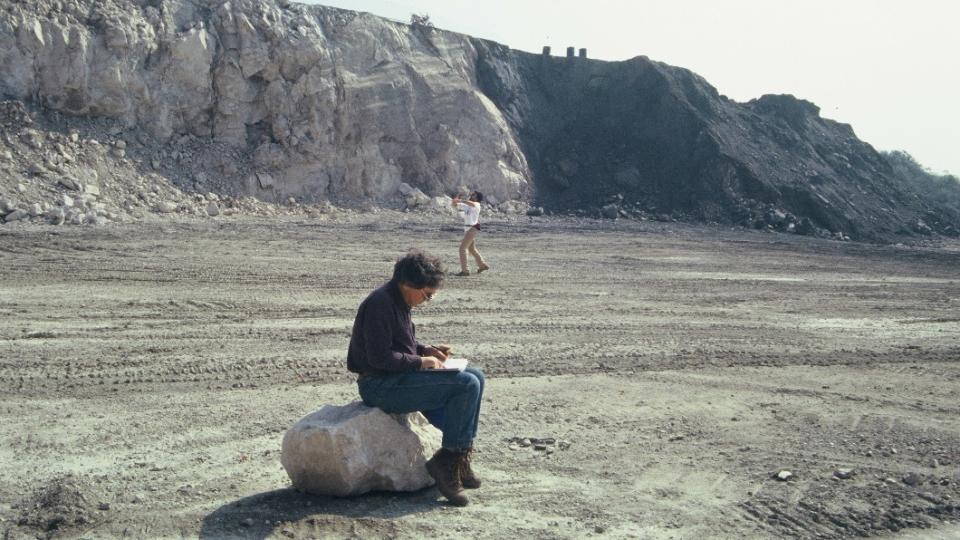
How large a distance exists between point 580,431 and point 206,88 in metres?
18.7

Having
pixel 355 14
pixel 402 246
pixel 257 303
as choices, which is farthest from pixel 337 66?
pixel 257 303

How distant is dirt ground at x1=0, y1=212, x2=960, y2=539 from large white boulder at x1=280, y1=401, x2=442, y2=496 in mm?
124

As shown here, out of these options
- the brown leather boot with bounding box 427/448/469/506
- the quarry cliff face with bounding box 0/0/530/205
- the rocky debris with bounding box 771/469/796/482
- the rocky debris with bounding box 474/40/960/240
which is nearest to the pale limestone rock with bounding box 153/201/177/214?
the quarry cliff face with bounding box 0/0/530/205

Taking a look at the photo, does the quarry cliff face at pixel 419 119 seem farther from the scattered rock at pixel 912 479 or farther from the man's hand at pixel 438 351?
the scattered rock at pixel 912 479

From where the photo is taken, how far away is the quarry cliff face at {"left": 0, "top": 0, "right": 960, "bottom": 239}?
21297 mm

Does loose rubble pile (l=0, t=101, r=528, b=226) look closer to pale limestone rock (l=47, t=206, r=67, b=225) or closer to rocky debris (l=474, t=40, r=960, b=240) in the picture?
pale limestone rock (l=47, t=206, r=67, b=225)

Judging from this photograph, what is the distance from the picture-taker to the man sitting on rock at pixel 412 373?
5.44 metres

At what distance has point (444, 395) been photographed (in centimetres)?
554

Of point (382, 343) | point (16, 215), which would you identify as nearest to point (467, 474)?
point (382, 343)

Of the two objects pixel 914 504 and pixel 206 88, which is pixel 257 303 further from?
pixel 206 88

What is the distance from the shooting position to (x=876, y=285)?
1614 cm

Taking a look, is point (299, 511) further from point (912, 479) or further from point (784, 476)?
point (912, 479)

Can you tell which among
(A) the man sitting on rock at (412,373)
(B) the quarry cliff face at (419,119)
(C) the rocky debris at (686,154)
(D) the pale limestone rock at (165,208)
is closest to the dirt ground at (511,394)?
(A) the man sitting on rock at (412,373)

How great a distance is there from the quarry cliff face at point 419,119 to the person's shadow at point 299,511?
53.8ft
